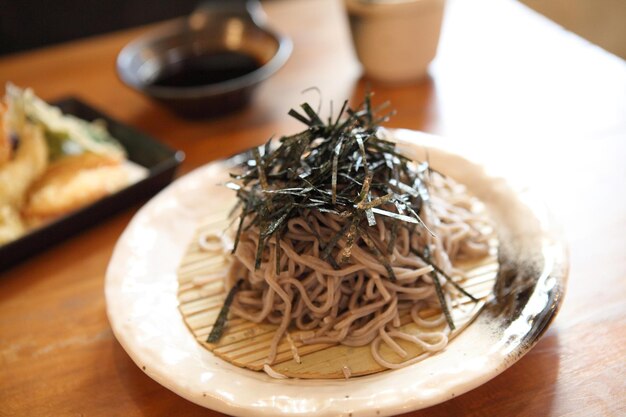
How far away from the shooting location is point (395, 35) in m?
2.25

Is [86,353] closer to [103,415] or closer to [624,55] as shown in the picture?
[103,415]

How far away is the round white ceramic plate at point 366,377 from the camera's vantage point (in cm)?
111

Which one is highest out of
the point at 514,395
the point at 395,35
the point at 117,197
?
the point at 395,35

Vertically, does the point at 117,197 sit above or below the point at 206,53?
below

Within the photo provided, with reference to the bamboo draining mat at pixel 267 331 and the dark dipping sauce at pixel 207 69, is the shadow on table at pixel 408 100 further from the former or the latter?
the bamboo draining mat at pixel 267 331

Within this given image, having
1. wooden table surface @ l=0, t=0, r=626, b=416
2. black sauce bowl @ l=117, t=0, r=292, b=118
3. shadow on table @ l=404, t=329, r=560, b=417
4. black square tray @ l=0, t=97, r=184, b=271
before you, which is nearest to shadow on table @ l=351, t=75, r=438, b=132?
wooden table surface @ l=0, t=0, r=626, b=416

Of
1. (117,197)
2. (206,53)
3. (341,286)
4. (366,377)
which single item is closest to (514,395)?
(366,377)

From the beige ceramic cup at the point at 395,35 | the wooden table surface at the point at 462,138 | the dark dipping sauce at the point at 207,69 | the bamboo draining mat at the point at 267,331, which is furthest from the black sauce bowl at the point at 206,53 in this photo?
the bamboo draining mat at the point at 267,331

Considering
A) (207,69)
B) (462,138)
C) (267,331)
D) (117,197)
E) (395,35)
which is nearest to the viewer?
(267,331)

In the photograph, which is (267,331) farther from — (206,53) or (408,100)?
(206,53)

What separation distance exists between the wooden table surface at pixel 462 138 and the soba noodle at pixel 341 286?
0.21m

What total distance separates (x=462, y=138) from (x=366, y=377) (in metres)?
1.11

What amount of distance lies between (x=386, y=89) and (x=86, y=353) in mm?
1449

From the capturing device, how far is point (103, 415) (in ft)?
4.28
